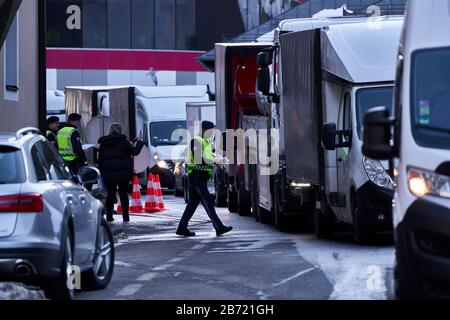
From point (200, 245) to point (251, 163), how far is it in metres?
5.89

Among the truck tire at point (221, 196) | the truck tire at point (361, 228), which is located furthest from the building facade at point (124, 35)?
the truck tire at point (361, 228)

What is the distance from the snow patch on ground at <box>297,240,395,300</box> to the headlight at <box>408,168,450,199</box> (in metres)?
2.42

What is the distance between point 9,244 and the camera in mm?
10812

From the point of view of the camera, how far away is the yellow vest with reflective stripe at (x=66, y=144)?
2314cm

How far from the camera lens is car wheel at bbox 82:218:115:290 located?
41.3 ft

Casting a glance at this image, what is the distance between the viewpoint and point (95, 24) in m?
68.1

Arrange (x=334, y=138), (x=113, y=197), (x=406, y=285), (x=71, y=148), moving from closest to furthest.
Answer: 1. (x=406, y=285)
2. (x=334, y=138)
3. (x=71, y=148)
4. (x=113, y=197)

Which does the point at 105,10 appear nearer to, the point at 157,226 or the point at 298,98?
the point at 157,226

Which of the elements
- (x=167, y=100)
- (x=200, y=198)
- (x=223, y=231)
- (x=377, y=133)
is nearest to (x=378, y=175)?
(x=223, y=231)

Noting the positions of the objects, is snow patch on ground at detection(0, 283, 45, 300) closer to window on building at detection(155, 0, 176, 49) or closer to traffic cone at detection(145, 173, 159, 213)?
traffic cone at detection(145, 173, 159, 213)

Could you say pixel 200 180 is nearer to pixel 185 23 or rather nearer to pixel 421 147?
pixel 421 147

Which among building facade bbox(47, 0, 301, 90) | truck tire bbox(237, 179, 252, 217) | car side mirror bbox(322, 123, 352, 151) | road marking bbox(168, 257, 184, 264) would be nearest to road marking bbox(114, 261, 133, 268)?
road marking bbox(168, 257, 184, 264)

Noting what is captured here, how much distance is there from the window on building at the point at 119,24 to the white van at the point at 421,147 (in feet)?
189

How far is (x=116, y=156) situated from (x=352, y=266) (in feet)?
35.4
